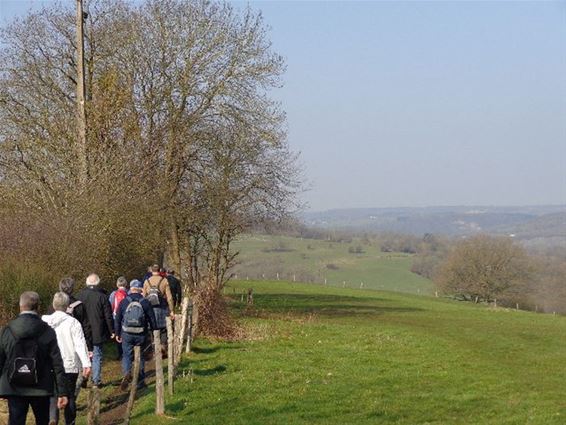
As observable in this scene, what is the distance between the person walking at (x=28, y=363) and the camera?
30.7 feet

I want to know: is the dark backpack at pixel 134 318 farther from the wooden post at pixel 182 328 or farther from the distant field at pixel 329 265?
the distant field at pixel 329 265

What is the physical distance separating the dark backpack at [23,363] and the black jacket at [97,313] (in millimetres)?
5871

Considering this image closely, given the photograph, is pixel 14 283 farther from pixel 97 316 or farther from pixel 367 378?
pixel 367 378

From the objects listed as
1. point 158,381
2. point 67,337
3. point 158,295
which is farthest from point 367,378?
point 67,337

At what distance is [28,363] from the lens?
9.37 m

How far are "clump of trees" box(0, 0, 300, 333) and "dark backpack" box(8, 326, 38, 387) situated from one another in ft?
43.6

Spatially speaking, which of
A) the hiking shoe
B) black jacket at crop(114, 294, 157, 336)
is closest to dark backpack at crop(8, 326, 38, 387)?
black jacket at crop(114, 294, 157, 336)

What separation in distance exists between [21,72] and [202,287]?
39.7 feet

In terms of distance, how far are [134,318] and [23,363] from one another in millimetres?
6335

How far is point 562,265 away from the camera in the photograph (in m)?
103

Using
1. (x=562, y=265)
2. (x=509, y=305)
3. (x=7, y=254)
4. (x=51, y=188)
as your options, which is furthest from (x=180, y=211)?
(x=562, y=265)

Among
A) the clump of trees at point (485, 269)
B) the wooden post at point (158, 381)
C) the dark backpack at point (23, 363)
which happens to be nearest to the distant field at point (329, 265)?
the clump of trees at point (485, 269)

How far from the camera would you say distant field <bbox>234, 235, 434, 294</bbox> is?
4355 inches

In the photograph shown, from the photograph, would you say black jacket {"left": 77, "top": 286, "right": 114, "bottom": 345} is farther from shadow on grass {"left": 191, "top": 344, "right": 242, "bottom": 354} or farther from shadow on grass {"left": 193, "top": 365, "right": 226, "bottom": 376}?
shadow on grass {"left": 191, "top": 344, "right": 242, "bottom": 354}
